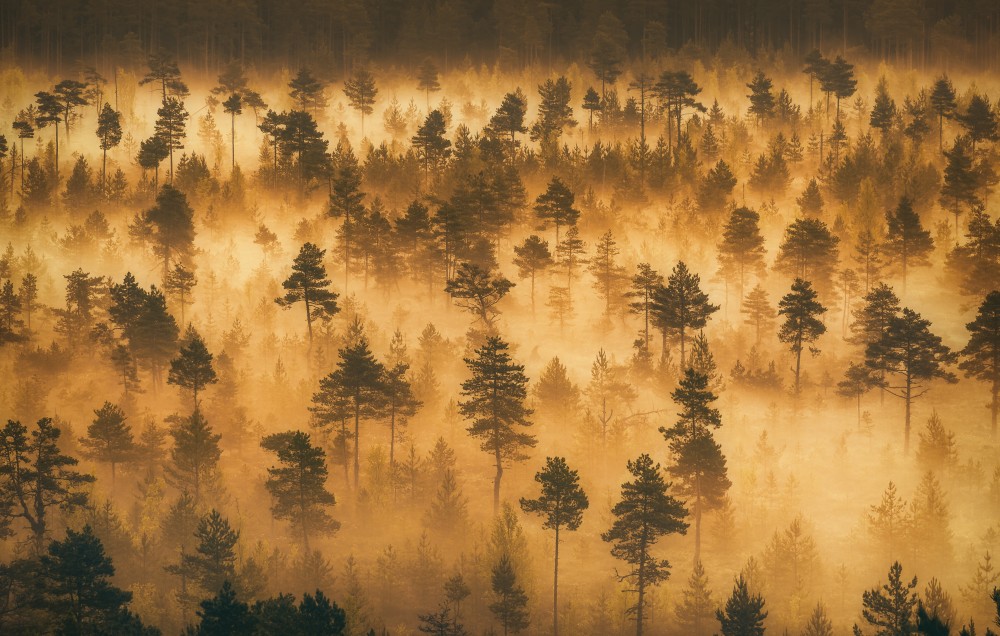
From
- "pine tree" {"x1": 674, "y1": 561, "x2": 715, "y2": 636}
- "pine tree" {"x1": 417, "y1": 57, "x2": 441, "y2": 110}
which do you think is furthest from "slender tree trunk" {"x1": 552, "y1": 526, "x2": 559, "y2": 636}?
"pine tree" {"x1": 417, "y1": 57, "x2": 441, "y2": 110}

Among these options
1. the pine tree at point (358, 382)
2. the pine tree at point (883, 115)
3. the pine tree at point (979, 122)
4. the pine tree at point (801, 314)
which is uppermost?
the pine tree at point (883, 115)

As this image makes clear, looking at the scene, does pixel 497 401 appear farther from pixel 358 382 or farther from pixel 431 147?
pixel 431 147

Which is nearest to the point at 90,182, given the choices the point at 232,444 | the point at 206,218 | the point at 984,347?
the point at 206,218

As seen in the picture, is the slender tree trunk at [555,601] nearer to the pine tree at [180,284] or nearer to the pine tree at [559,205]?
the pine tree at [559,205]

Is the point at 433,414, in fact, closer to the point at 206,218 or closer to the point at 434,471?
the point at 434,471

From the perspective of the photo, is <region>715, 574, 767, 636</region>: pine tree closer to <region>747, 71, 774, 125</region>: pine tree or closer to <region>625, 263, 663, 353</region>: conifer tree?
<region>625, 263, 663, 353</region>: conifer tree

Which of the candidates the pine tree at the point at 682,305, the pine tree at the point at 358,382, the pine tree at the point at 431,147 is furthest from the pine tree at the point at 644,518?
the pine tree at the point at 431,147
